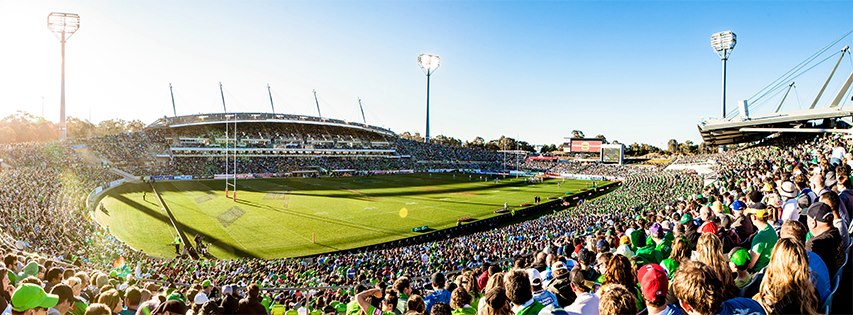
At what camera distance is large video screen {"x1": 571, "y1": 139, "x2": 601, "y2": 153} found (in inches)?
3772

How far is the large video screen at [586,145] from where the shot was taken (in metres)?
95.8

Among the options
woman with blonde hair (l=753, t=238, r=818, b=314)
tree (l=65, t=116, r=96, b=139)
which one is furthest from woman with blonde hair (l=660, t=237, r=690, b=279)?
tree (l=65, t=116, r=96, b=139)

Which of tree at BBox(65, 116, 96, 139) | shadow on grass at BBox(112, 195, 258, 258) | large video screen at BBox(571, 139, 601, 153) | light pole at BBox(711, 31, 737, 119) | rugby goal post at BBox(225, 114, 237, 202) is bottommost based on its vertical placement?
shadow on grass at BBox(112, 195, 258, 258)

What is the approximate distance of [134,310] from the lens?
521cm

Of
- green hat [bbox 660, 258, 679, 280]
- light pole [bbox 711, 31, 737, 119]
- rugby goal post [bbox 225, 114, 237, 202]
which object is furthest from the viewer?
light pole [bbox 711, 31, 737, 119]

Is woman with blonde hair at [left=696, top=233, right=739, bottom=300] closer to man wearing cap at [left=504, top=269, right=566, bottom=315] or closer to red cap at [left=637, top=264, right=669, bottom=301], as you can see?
red cap at [left=637, top=264, right=669, bottom=301]

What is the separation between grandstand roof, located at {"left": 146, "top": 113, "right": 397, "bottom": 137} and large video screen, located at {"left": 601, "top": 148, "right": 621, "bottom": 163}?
169 feet

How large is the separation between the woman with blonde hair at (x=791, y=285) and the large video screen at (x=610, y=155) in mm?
94834

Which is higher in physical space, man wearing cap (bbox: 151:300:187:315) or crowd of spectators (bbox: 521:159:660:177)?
man wearing cap (bbox: 151:300:187:315)

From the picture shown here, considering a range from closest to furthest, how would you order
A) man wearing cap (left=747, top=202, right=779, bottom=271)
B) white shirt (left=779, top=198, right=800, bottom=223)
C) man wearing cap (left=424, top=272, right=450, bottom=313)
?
man wearing cap (left=747, top=202, right=779, bottom=271) < man wearing cap (left=424, top=272, right=450, bottom=313) < white shirt (left=779, top=198, right=800, bottom=223)

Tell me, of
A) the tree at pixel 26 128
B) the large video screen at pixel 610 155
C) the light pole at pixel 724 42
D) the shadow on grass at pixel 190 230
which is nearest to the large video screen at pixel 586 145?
the large video screen at pixel 610 155

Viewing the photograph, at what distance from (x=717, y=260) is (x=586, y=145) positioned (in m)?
100

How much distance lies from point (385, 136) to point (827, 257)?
3687 inches

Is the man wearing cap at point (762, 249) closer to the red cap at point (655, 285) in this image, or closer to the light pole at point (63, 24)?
the red cap at point (655, 285)
